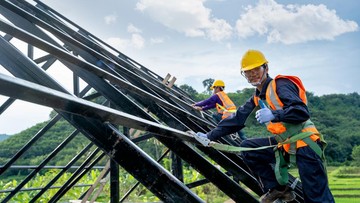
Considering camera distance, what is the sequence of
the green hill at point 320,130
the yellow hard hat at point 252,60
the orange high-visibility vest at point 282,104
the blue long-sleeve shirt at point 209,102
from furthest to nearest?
the green hill at point 320,130
the blue long-sleeve shirt at point 209,102
the yellow hard hat at point 252,60
the orange high-visibility vest at point 282,104

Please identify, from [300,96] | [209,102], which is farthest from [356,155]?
[300,96]

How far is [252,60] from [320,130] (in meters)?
57.8

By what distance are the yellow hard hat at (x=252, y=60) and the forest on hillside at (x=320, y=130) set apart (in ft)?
58.3

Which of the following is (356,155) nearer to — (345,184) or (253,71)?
(345,184)

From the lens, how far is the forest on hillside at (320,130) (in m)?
31.9

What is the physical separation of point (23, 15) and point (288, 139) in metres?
2.34

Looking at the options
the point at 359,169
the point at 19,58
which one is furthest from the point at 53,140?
the point at 359,169

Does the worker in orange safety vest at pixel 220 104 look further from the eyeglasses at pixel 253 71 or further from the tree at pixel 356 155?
the tree at pixel 356 155

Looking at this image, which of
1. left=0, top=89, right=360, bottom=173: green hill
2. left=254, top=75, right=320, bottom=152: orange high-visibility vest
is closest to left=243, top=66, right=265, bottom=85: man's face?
left=254, top=75, right=320, bottom=152: orange high-visibility vest

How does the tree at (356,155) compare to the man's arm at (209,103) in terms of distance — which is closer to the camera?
the man's arm at (209,103)

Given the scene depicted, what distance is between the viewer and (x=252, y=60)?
307 centimetres

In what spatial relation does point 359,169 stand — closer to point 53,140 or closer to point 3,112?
point 53,140

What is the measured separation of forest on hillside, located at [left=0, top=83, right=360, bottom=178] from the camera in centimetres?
3192

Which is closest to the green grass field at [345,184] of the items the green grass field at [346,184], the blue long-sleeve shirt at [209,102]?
the green grass field at [346,184]
